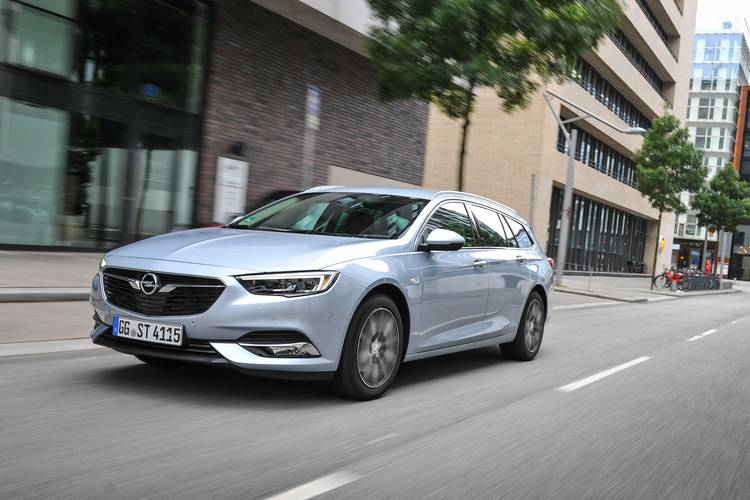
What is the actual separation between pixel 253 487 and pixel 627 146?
4568cm

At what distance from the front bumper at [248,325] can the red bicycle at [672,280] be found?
3230 cm

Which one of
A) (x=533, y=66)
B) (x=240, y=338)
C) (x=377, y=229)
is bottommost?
(x=240, y=338)

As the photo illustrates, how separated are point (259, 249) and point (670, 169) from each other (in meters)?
32.4

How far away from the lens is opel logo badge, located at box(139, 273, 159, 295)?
4770 mm

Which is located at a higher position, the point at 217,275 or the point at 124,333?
the point at 217,275

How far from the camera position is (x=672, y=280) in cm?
3456

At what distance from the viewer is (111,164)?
14.6 m

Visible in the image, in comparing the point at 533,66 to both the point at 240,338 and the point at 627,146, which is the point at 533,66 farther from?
the point at 627,146

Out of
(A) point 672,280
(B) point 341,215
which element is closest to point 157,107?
(B) point 341,215

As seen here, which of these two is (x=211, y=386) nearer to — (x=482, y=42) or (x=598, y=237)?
(x=482, y=42)

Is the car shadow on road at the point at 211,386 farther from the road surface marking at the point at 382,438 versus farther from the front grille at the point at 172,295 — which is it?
the road surface marking at the point at 382,438

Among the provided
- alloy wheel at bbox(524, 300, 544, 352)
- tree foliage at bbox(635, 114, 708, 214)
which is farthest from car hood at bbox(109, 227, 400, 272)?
tree foliage at bbox(635, 114, 708, 214)

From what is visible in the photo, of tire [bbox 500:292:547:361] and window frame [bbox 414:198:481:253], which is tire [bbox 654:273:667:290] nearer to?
tire [bbox 500:292:547:361]

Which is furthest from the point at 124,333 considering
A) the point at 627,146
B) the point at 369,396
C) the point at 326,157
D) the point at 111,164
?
the point at 627,146
